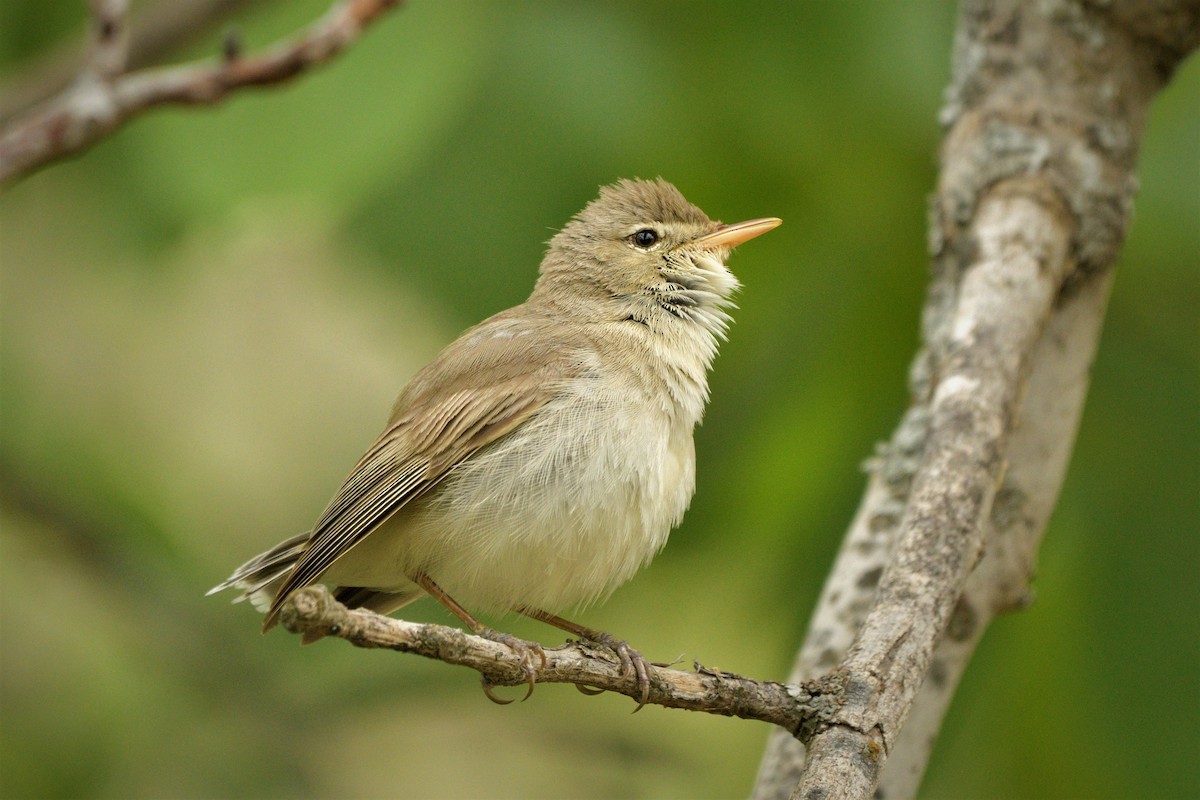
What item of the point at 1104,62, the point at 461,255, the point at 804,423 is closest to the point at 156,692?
the point at 461,255

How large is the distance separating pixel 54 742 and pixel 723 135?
376 cm

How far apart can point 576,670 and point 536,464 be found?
0.82m

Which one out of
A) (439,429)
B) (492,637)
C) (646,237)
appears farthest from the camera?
(646,237)

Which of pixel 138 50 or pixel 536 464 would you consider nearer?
pixel 536 464

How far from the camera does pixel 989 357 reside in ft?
11.9

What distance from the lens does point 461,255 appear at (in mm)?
4301

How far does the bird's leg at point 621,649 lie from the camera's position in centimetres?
301

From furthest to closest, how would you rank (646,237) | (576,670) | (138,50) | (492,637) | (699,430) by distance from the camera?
(138,50) → (699,430) → (646,237) → (492,637) → (576,670)

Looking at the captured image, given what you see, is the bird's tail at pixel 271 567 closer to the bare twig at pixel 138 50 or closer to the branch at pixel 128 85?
the branch at pixel 128 85

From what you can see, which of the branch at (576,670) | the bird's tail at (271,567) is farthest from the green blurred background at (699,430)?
the branch at (576,670)

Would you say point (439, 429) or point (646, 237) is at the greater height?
point (646, 237)

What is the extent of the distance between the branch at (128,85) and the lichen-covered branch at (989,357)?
197cm

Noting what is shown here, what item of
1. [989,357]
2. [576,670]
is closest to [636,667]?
[576,670]

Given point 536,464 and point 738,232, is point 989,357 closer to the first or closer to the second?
point 738,232
